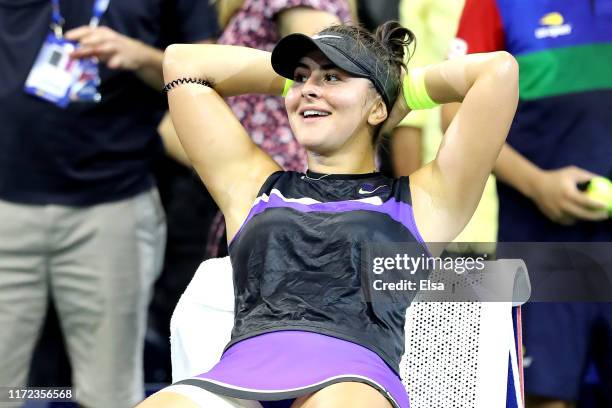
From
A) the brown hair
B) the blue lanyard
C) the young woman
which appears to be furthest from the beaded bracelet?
→ the blue lanyard

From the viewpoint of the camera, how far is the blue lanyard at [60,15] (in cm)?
370

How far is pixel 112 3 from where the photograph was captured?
148 inches

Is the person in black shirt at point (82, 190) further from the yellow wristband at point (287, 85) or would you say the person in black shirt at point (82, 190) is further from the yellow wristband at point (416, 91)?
the yellow wristband at point (416, 91)

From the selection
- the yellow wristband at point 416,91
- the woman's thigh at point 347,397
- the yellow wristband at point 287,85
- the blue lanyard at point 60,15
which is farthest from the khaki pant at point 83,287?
the woman's thigh at point 347,397

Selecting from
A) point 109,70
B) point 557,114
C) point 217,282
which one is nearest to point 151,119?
point 109,70

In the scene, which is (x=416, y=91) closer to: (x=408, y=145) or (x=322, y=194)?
(x=322, y=194)

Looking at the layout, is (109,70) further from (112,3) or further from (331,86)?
(331,86)

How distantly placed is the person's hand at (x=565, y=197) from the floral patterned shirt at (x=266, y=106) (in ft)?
2.18

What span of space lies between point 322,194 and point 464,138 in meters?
0.35

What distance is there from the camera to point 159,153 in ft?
13.3

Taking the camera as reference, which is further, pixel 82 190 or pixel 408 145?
pixel 408 145

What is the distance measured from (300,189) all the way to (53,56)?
107 centimetres

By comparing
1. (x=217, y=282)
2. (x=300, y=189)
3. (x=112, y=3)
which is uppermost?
(x=112, y=3)

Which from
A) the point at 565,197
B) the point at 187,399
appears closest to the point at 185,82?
the point at 187,399
